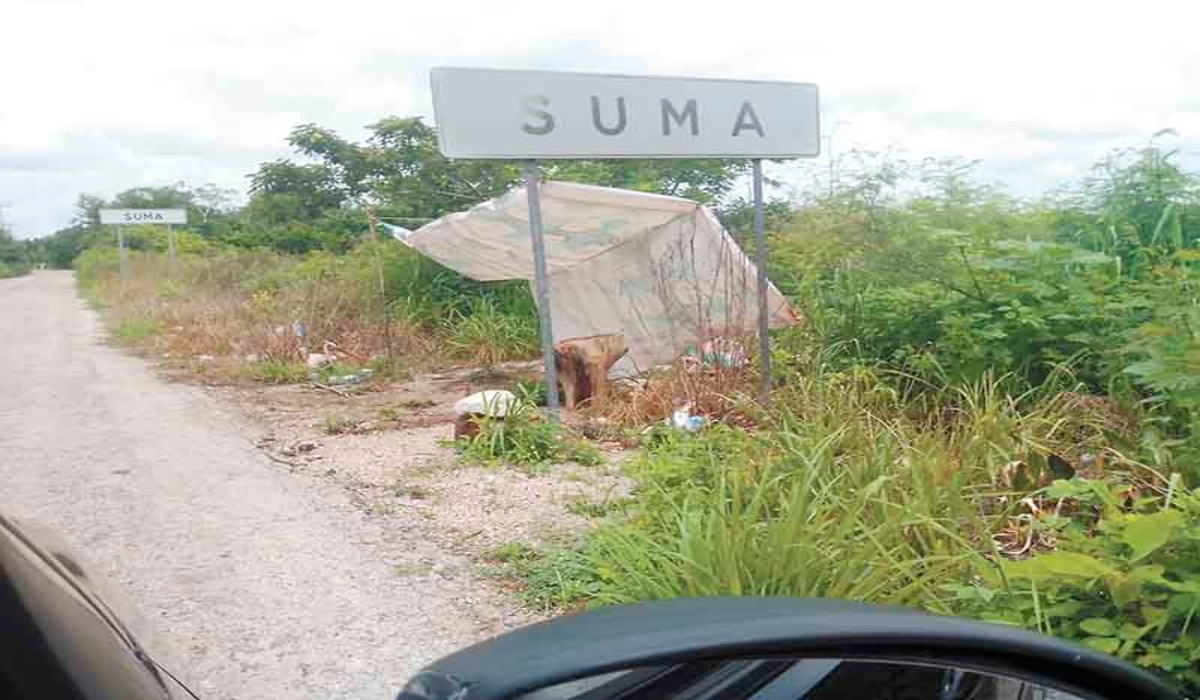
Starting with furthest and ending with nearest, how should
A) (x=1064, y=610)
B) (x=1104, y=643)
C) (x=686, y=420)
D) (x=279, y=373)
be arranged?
(x=279, y=373), (x=686, y=420), (x=1064, y=610), (x=1104, y=643)

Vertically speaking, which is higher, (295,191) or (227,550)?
(295,191)

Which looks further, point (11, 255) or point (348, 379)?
point (11, 255)

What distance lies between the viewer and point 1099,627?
231 centimetres

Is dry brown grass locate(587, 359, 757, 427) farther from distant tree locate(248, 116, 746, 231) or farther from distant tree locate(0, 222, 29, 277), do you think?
distant tree locate(0, 222, 29, 277)

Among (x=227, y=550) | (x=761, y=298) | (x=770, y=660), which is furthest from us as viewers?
(x=761, y=298)

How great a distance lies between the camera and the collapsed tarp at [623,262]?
21.7 feet

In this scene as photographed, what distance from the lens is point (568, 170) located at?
39.2 feet

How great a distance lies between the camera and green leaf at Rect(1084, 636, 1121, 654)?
2252mm

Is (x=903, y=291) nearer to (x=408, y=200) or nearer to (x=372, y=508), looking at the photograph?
(x=372, y=508)

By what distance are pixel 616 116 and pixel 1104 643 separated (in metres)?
3.84

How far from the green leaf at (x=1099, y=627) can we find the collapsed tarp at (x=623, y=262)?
3658 mm

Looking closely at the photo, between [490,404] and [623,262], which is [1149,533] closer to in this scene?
[490,404]

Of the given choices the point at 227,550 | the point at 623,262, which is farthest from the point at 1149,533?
the point at 623,262

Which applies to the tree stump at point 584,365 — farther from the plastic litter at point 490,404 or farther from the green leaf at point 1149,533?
the green leaf at point 1149,533
